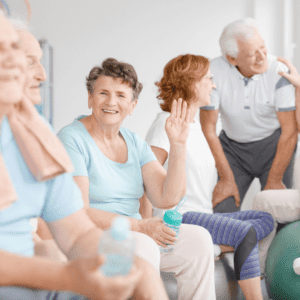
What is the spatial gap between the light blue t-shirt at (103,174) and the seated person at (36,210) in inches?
20.5

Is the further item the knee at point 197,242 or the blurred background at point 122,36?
the blurred background at point 122,36

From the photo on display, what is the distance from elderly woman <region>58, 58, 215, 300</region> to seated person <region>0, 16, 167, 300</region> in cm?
50

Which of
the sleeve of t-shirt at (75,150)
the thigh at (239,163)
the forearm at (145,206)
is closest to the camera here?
the sleeve of t-shirt at (75,150)

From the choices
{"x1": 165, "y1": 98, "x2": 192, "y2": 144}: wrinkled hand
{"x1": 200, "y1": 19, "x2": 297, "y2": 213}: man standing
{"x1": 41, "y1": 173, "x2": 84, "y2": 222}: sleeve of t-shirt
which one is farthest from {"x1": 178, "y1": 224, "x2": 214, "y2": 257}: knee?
{"x1": 200, "y1": 19, "x2": 297, "y2": 213}: man standing

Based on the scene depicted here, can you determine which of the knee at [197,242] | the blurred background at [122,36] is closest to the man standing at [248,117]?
the knee at [197,242]

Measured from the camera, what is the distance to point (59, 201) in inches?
28.9

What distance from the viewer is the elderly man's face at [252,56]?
2160 millimetres

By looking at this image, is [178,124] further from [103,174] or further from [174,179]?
[103,174]

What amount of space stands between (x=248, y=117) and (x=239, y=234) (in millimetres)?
1037

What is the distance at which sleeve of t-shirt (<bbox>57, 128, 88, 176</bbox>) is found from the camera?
4.12ft

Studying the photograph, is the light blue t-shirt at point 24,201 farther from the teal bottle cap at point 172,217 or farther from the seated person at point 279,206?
the seated person at point 279,206

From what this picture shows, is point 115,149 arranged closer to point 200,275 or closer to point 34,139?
point 200,275

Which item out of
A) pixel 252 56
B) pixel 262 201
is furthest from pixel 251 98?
pixel 262 201

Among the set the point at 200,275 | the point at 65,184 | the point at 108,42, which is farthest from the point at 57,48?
the point at 65,184
